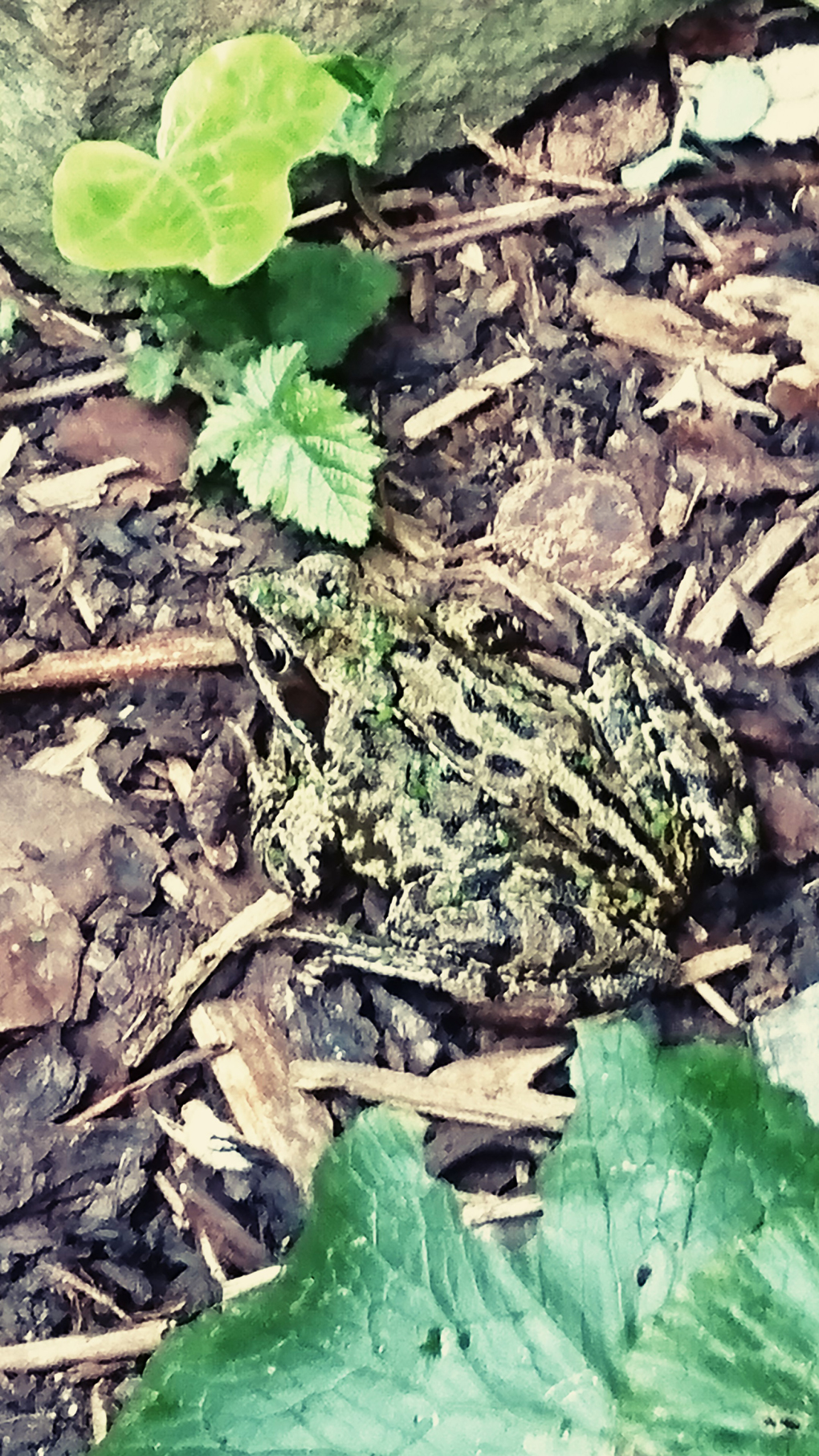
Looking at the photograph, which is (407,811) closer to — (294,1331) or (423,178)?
(294,1331)

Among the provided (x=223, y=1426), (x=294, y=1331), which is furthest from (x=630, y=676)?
(x=223, y=1426)

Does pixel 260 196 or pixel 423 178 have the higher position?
pixel 260 196

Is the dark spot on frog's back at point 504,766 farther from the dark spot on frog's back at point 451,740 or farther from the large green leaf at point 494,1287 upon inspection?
the large green leaf at point 494,1287

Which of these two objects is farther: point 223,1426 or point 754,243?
point 754,243

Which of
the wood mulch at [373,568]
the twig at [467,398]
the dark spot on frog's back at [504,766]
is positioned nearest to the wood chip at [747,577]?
the wood mulch at [373,568]

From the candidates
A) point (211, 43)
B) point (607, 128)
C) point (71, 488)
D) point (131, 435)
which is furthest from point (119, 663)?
point (607, 128)

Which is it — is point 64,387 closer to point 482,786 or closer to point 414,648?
point 414,648

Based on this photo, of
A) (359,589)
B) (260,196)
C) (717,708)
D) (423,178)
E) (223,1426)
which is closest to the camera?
(223,1426)

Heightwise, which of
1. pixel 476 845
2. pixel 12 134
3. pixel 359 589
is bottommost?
pixel 476 845
